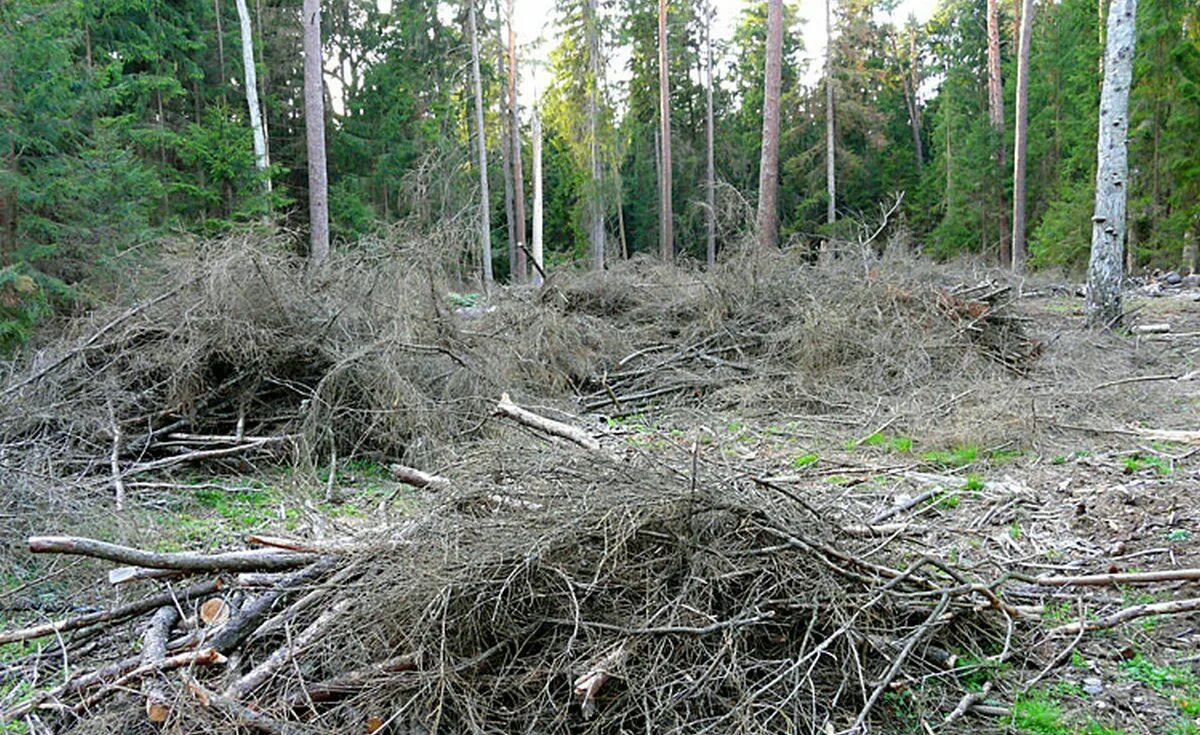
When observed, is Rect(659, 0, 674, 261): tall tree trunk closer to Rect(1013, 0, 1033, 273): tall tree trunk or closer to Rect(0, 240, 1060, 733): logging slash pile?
Rect(1013, 0, 1033, 273): tall tree trunk

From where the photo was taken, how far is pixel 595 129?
23.7 meters

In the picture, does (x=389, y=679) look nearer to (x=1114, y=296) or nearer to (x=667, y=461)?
(x=667, y=461)

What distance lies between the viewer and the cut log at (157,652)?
7.91ft

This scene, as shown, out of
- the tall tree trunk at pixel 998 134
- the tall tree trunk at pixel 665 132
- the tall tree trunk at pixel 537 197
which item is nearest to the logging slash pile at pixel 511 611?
the tall tree trunk at pixel 665 132

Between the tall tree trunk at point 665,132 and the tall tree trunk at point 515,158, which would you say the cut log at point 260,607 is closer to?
the tall tree trunk at point 515,158

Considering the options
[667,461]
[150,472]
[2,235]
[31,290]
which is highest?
[2,235]

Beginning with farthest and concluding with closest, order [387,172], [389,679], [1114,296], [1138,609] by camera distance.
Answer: [387,172], [1114,296], [1138,609], [389,679]

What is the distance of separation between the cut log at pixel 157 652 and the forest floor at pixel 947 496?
0.13 metres

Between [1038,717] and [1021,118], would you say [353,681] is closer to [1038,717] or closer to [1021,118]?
[1038,717]

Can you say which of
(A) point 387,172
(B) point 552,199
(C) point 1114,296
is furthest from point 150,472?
(B) point 552,199

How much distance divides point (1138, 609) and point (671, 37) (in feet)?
89.6

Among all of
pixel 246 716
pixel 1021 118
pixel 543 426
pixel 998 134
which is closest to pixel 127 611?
pixel 246 716

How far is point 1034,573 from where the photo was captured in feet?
11.1

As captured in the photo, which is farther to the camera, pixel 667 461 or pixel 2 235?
pixel 2 235
